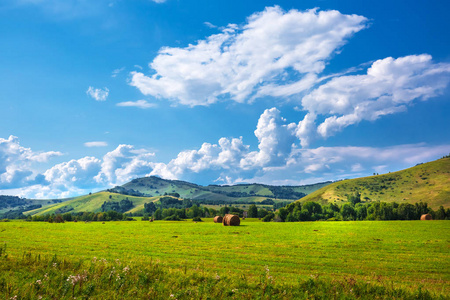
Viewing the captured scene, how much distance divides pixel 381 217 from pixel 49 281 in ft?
462

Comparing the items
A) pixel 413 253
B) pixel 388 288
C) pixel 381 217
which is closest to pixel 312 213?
pixel 381 217

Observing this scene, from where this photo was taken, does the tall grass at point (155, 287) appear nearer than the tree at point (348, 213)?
Yes

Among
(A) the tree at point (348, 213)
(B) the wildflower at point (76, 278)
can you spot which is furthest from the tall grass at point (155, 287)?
(A) the tree at point (348, 213)

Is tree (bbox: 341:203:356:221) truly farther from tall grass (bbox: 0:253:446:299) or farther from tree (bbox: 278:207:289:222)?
tall grass (bbox: 0:253:446:299)

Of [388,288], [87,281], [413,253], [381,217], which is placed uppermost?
[87,281]

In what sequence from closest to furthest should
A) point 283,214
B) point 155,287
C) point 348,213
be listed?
point 155,287
point 283,214
point 348,213

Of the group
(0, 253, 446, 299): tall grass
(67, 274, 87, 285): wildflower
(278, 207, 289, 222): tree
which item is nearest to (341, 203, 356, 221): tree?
(278, 207, 289, 222): tree

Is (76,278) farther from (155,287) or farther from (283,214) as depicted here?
(283,214)

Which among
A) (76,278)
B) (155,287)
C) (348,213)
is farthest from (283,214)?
(76,278)

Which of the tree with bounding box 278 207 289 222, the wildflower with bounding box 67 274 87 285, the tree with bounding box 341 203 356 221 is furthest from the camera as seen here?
the tree with bounding box 341 203 356 221

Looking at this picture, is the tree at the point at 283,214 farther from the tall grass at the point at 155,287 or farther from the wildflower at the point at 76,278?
the wildflower at the point at 76,278

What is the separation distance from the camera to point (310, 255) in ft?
83.3

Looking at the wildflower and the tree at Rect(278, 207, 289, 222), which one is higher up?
the wildflower

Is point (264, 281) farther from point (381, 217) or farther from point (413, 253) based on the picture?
point (381, 217)
